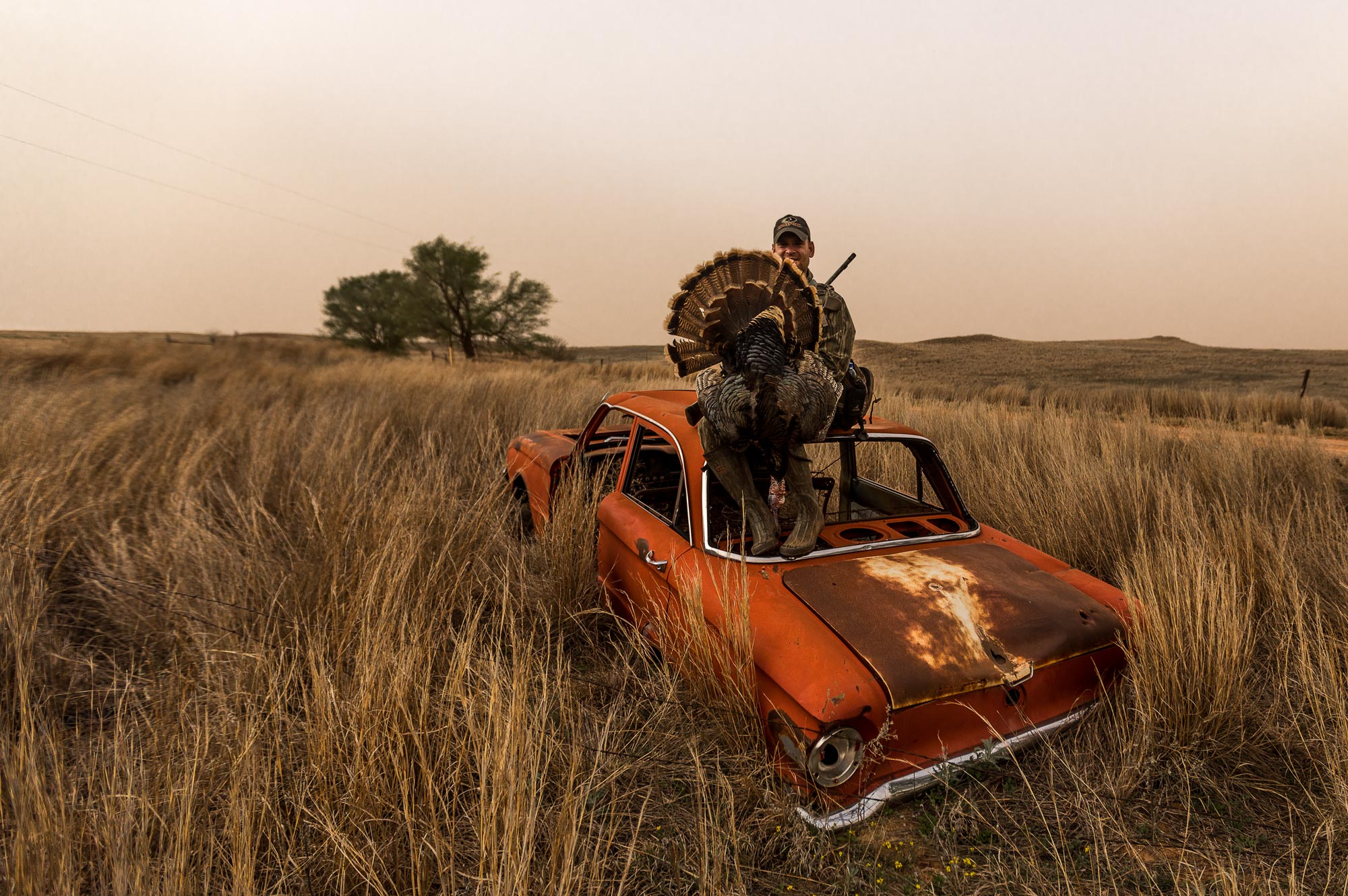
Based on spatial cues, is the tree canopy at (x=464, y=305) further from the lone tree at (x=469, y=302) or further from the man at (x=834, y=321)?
the man at (x=834, y=321)

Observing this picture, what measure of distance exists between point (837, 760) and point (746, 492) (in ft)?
3.48

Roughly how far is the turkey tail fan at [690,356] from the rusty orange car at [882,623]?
0.32m

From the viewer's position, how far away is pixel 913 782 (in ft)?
Result: 6.38

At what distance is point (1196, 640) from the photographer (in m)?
2.46

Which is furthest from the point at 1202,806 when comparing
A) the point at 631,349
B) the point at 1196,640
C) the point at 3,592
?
the point at 631,349

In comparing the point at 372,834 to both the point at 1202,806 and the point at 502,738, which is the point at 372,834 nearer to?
the point at 502,738

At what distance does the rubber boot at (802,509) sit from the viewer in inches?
98.2

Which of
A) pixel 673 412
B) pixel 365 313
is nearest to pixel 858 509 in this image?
pixel 673 412

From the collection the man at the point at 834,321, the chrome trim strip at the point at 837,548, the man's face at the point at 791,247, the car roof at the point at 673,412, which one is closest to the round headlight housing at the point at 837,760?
the chrome trim strip at the point at 837,548

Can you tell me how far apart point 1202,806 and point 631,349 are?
93199 millimetres

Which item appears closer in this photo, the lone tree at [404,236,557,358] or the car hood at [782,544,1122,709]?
the car hood at [782,544,1122,709]

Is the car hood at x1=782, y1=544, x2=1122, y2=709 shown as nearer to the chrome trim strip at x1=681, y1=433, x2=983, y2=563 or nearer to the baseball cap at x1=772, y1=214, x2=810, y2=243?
the chrome trim strip at x1=681, y1=433, x2=983, y2=563

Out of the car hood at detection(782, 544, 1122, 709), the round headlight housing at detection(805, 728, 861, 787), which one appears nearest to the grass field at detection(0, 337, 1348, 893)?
the round headlight housing at detection(805, 728, 861, 787)

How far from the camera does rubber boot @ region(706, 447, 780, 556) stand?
2492mm
